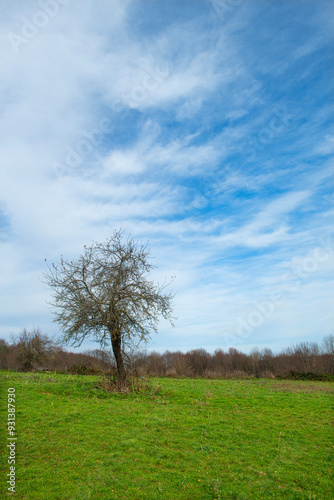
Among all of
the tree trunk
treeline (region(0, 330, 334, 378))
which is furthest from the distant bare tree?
the tree trunk

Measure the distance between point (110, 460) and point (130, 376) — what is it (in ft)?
38.7

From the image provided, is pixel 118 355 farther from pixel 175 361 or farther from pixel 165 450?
pixel 175 361

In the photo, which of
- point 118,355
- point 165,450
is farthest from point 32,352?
point 165,450

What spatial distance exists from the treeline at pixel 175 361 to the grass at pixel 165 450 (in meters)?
7.57

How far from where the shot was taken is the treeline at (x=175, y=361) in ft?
117

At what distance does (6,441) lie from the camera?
31.8ft

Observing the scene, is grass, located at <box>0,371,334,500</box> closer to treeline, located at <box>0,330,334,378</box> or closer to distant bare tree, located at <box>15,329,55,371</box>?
treeline, located at <box>0,330,334,378</box>

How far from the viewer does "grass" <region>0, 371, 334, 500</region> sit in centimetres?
757

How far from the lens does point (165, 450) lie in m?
9.84

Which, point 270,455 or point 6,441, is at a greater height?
point 6,441

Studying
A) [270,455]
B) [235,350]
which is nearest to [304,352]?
[235,350]

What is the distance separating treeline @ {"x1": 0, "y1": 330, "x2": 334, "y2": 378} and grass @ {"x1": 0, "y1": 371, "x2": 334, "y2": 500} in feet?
24.8

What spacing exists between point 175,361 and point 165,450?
53.6 meters

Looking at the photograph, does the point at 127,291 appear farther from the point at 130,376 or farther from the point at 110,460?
the point at 110,460
